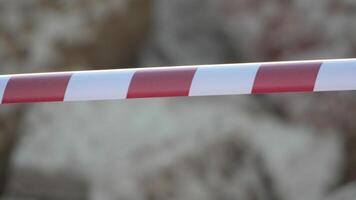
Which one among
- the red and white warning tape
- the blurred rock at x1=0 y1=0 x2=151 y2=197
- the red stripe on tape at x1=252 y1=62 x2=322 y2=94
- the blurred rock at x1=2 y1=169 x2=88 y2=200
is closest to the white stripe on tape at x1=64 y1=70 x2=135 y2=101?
the red and white warning tape

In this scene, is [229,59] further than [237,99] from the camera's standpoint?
Yes

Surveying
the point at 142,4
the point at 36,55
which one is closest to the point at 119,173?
the point at 36,55

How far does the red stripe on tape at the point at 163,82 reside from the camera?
1.32 m

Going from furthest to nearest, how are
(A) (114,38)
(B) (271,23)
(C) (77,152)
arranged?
(A) (114,38), (B) (271,23), (C) (77,152)

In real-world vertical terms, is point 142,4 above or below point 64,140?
above

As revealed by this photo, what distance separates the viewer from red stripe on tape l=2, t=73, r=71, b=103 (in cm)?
138

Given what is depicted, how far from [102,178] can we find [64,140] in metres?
0.31

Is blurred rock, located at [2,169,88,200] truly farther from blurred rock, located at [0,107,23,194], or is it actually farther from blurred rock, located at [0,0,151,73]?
blurred rock, located at [0,0,151,73]

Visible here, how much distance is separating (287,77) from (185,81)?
0.17 meters

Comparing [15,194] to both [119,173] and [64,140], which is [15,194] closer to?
[64,140]

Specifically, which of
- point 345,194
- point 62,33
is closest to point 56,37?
point 62,33

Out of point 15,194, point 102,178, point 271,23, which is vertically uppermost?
point 271,23

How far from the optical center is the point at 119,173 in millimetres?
2393

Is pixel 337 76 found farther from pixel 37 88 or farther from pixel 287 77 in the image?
pixel 37 88
